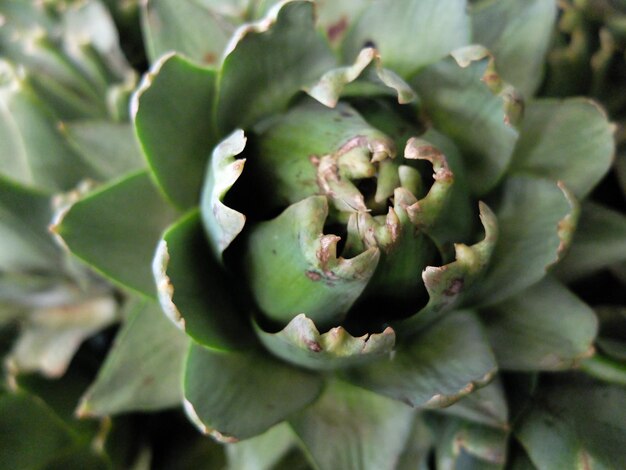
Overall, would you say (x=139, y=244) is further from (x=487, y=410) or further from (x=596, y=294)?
(x=596, y=294)

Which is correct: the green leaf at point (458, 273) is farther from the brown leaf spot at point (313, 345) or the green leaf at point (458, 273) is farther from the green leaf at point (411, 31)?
the green leaf at point (411, 31)

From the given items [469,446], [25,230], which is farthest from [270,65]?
[469,446]

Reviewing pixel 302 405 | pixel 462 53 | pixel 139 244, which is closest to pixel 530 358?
pixel 302 405

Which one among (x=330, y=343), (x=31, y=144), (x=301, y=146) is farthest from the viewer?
(x=31, y=144)

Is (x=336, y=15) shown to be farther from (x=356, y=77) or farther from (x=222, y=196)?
(x=222, y=196)

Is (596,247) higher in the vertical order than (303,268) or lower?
lower

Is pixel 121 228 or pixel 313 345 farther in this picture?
pixel 121 228
